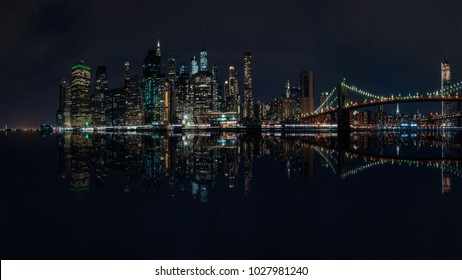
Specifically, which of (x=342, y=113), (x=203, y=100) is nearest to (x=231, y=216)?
(x=342, y=113)

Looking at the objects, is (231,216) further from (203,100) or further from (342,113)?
(203,100)

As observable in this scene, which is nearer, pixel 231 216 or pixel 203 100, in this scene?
pixel 231 216

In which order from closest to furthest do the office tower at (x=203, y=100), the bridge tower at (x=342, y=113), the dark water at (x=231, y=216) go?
the dark water at (x=231, y=216) → the bridge tower at (x=342, y=113) → the office tower at (x=203, y=100)

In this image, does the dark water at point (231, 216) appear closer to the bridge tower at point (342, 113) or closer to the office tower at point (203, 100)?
the bridge tower at point (342, 113)

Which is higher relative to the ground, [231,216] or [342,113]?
[342,113]

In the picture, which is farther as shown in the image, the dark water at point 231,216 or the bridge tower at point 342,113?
the bridge tower at point 342,113

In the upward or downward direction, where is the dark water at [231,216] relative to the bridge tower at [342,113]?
downward

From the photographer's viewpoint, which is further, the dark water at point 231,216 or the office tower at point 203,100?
the office tower at point 203,100

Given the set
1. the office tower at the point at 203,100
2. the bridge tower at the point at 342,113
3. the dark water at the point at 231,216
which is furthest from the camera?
the office tower at the point at 203,100

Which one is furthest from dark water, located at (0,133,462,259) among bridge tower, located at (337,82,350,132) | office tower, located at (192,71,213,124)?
office tower, located at (192,71,213,124)

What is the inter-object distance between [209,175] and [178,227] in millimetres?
6313

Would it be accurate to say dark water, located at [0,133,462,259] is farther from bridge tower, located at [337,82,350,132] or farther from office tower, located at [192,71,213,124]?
office tower, located at [192,71,213,124]

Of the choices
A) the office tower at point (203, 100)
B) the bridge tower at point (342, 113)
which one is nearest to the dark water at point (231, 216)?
the bridge tower at point (342, 113)

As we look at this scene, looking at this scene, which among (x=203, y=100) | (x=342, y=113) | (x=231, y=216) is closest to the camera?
(x=231, y=216)
